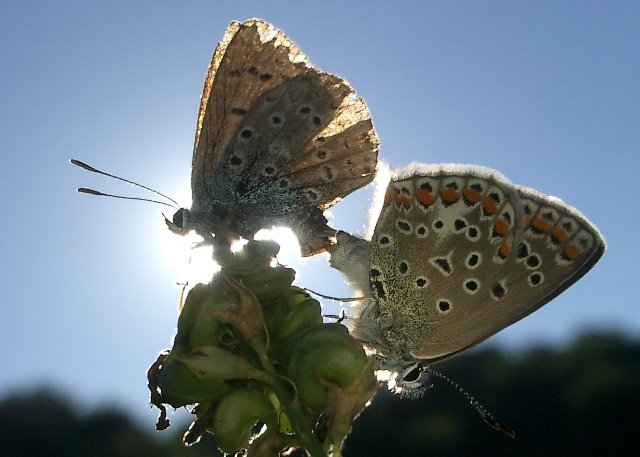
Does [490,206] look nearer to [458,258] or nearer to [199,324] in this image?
[458,258]

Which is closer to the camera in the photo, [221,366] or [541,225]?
[221,366]

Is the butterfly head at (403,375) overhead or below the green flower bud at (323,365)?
below

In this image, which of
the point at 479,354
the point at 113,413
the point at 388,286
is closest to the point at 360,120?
the point at 388,286

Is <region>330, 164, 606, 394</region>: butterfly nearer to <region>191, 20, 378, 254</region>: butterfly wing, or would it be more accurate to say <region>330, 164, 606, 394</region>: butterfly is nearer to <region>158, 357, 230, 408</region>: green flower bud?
<region>191, 20, 378, 254</region>: butterfly wing

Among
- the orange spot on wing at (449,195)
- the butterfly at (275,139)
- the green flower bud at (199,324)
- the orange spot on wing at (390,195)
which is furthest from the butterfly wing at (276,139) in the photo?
the green flower bud at (199,324)

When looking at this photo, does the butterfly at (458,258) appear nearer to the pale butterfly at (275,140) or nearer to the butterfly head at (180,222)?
the pale butterfly at (275,140)

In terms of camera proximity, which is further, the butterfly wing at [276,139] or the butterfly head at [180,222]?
the butterfly wing at [276,139]

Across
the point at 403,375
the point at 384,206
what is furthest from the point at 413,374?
the point at 384,206

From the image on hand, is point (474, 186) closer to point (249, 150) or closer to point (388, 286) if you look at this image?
point (388, 286)
